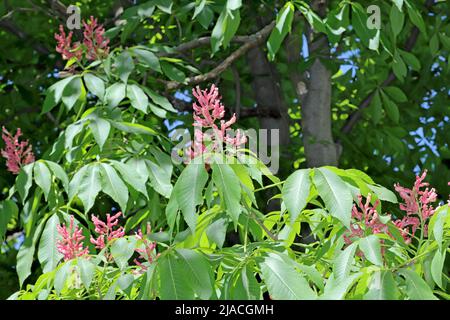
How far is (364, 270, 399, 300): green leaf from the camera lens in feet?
6.95

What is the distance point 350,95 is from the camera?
21.3 feet

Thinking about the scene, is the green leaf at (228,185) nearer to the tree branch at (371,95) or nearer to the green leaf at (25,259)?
the green leaf at (25,259)

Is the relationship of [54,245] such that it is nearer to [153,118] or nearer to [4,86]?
[153,118]

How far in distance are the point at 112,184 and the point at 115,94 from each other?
84cm

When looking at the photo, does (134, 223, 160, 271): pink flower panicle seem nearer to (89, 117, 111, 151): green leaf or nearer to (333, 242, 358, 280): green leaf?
(333, 242, 358, 280): green leaf

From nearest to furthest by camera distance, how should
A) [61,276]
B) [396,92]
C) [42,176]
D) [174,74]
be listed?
[61,276]
[42,176]
[174,74]
[396,92]

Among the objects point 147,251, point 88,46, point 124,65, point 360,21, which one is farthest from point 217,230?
point 360,21

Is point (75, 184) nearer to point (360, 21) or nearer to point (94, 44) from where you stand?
point (94, 44)

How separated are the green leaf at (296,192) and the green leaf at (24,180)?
1458 millimetres

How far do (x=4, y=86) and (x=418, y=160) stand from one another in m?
3.15

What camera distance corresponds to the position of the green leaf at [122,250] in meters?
2.63

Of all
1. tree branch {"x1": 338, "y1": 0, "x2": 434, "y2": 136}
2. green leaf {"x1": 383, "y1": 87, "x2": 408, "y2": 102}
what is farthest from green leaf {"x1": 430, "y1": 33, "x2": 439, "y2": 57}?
tree branch {"x1": 338, "y1": 0, "x2": 434, "y2": 136}

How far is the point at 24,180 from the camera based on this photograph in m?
3.58

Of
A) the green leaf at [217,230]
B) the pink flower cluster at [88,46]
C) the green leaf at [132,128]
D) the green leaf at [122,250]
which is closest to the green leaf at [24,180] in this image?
the green leaf at [132,128]
